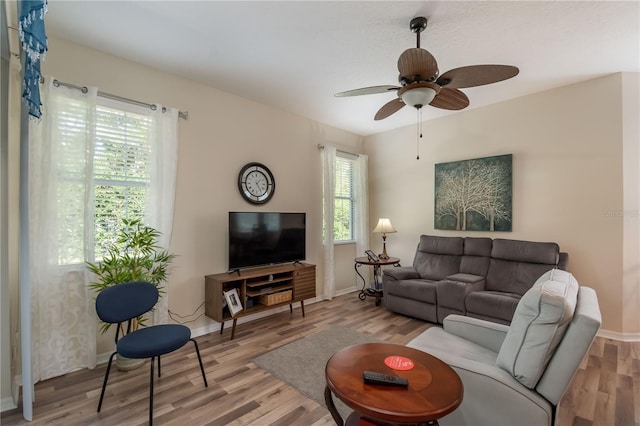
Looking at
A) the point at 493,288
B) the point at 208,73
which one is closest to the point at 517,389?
the point at 493,288

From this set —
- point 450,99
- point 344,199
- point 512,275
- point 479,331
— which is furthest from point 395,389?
point 344,199

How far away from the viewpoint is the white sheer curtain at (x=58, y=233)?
2.30 meters

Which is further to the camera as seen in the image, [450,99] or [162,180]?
[162,180]

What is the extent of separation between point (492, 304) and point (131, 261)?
3.50m

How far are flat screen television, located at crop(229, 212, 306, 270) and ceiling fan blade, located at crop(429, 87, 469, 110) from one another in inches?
86.6

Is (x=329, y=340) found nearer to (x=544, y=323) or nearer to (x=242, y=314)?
(x=242, y=314)

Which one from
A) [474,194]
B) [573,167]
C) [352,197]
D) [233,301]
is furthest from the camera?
[352,197]

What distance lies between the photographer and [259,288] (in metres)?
3.59

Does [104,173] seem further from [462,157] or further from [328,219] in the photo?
[462,157]

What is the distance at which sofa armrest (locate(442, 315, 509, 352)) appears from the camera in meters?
Answer: 1.99

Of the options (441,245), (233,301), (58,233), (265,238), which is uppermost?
(58,233)

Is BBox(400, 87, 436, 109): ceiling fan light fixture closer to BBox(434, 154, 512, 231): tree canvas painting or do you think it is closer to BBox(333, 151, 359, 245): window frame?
BBox(434, 154, 512, 231): tree canvas painting

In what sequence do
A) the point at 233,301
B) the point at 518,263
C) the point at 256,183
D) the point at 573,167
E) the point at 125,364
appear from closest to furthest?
the point at 125,364
the point at 233,301
the point at 573,167
the point at 518,263
the point at 256,183

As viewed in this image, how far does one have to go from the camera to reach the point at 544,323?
1.37 metres
